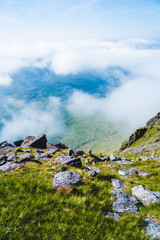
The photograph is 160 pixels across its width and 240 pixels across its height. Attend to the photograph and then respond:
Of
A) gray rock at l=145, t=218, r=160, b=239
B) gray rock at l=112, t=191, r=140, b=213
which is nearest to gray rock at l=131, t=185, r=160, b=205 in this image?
gray rock at l=112, t=191, r=140, b=213

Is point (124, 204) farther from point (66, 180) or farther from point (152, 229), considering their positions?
point (66, 180)

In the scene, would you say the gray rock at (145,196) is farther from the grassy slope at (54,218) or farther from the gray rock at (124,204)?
the grassy slope at (54,218)

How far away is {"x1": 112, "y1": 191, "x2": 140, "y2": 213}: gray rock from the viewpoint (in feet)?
21.4

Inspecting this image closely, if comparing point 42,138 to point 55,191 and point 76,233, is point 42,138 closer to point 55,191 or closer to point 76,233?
point 55,191

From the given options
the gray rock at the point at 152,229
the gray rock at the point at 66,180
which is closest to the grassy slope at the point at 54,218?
the gray rock at the point at 152,229

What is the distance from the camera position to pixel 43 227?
155 inches

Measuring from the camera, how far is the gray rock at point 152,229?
476 centimetres

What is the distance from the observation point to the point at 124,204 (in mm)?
6980

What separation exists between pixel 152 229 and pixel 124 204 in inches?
76.4

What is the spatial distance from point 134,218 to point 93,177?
17.2 ft

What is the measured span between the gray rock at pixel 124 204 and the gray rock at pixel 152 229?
106 cm

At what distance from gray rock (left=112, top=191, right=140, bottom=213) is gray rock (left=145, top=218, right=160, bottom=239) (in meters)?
1.06

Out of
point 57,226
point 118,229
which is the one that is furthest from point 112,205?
point 57,226

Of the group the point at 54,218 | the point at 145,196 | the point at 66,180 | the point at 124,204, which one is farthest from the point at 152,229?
the point at 66,180
